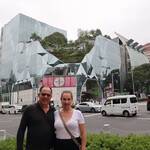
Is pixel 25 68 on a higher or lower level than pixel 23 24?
lower

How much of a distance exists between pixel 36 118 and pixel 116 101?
88.5ft

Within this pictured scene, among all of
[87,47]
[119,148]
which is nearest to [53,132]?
[119,148]

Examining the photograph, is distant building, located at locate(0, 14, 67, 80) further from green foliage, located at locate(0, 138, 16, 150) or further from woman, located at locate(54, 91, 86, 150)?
woman, located at locate(54, 91, 86, 150)

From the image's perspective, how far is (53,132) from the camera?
4398mm

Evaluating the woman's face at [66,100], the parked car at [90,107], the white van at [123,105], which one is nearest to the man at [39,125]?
the woman's face at [66,100]

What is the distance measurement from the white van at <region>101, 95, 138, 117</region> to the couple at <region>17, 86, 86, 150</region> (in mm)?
26018

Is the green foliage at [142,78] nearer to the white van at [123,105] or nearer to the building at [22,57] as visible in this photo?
the building at [22,57]

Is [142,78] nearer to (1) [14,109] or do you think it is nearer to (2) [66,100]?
(1) [14,109]

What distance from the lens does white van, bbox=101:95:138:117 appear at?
30.2 metres

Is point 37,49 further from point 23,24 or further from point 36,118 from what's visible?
point 36,118

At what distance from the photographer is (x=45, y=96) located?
4.44 meters

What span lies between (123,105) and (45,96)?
26404 mm

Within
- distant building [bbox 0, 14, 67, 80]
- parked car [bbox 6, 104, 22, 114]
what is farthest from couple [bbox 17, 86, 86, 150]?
distant building [bbox 0, 14, 67, 80]

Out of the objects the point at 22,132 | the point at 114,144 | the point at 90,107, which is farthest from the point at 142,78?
the point at 22,132
